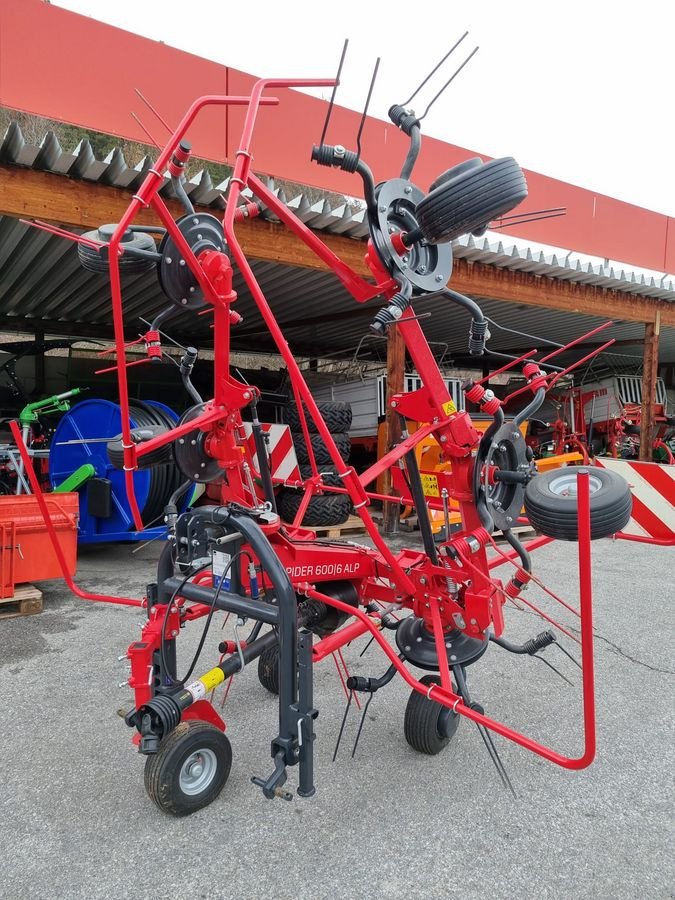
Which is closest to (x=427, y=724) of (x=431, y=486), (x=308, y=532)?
(x=308, y=532)

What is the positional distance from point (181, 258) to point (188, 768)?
1.86m

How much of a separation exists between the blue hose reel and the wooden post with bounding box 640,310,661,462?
22.3 ft

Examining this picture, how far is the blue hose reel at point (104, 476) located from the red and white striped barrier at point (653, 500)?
4014mm

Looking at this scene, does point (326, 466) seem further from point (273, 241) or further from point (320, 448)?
point (273, 241)

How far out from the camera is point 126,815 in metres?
2.13

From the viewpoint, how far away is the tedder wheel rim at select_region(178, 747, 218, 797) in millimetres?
2110

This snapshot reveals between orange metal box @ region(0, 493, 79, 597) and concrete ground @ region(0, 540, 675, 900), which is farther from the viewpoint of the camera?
orange metal box @ region(0, 493, 79, 597)

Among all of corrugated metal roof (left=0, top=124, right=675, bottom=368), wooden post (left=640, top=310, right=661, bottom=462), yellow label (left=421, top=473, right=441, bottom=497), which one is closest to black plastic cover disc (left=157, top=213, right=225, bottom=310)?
corrugated metal roof (left=0, top=124, right=675, bottom=368)

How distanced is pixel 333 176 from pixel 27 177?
5.17 metres

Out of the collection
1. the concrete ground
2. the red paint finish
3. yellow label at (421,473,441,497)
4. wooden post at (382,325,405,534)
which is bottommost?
the concrete ground

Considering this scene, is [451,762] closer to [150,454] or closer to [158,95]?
[150,454]

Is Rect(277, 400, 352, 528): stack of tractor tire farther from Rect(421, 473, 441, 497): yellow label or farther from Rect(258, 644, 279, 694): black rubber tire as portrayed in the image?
Rect(258, 644, 279, 694): black rubber tire

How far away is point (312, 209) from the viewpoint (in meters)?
5.28

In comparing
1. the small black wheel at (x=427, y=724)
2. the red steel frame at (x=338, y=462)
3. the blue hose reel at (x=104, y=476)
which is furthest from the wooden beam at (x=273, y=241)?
the small black wheel at (x=427, y=724)
